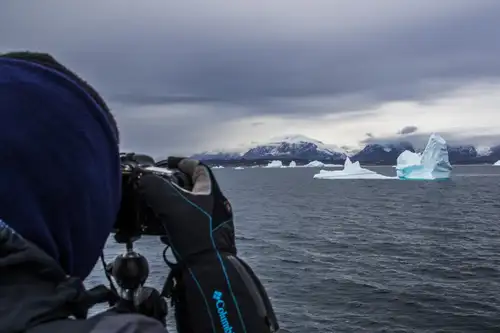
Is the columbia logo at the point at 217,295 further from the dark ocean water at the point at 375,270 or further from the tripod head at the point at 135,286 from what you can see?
the dark ocean water at the point at 375,270

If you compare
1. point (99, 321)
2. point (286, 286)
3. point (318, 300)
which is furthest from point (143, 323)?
point (286, 286)

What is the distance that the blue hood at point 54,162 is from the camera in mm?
742

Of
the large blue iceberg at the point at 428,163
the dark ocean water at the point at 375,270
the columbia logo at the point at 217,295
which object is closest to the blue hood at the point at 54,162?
the columbia logo at the point at 217,295

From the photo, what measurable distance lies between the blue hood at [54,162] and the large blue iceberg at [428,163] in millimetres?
60259

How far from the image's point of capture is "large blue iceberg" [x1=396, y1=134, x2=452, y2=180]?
2338 inches

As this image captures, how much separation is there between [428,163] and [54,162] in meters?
68.6

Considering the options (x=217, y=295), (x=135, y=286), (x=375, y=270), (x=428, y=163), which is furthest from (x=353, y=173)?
(x=217, y=295)

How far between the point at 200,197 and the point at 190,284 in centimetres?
20

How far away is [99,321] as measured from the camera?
72cm

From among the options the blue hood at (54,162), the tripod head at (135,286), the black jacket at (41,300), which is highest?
the blue hood at (54,162)

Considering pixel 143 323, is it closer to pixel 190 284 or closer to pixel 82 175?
pixel 82 175

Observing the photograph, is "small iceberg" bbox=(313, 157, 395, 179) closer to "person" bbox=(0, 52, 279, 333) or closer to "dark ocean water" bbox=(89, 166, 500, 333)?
"dark ocean water" bbox=(89, 166, 500, 333)

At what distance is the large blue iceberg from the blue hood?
198 feet

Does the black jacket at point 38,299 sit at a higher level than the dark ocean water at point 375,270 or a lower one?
→ higher
